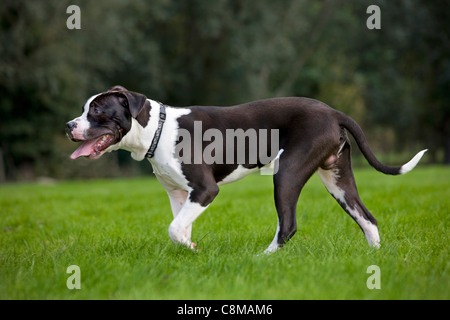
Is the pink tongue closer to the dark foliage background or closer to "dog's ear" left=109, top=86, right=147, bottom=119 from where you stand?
"dog's ear" left=109, top=86, right=147, bottom=119

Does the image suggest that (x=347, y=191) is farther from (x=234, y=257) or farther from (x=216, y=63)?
(x=216, y=63)

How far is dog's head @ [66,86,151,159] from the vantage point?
14.2 feet

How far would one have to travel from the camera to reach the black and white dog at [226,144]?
4312 mm

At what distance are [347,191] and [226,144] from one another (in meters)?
1.26

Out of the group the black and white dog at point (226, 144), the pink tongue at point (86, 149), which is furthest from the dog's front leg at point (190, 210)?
the pink tongue at point (86, 149)

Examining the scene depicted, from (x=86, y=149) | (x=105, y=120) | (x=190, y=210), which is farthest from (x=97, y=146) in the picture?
(x=190, y=210)

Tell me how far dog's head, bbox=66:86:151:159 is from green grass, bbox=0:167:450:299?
101 cm

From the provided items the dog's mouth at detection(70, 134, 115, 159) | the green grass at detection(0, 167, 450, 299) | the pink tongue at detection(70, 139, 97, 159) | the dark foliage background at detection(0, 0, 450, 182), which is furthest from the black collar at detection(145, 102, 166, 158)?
the dark foliage background at detection(0, 0, 450, 182)

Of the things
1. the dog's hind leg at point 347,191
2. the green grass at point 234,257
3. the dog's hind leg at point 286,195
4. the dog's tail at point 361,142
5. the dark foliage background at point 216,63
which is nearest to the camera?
the green grass at point 234,257

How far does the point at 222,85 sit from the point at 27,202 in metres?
18.2

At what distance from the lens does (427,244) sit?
447cm

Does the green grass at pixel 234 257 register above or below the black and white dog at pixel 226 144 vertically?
below

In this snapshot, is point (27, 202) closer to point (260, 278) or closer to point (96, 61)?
point (260, 278)

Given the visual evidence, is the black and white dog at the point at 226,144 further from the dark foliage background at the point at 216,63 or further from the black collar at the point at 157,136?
the dark foliage background at the point at 216,63
